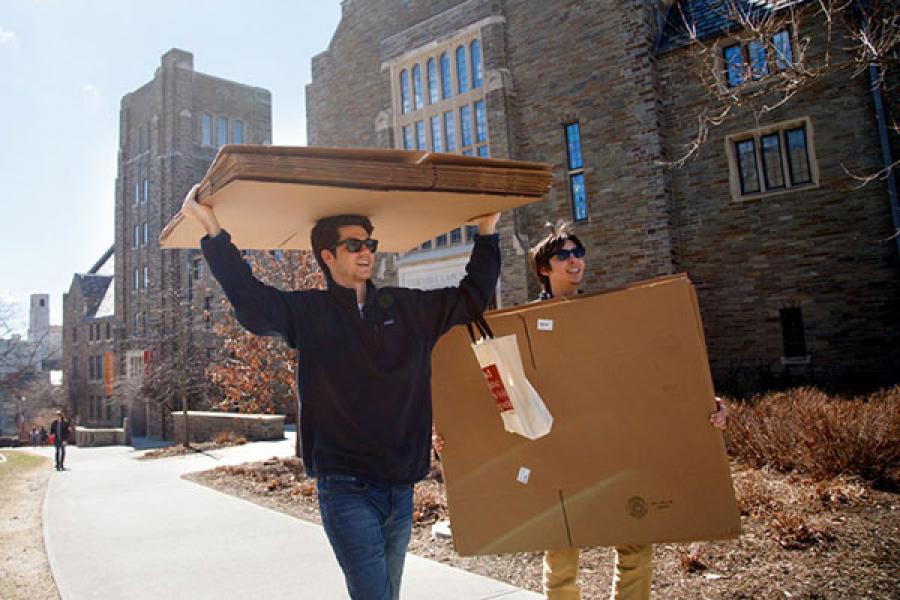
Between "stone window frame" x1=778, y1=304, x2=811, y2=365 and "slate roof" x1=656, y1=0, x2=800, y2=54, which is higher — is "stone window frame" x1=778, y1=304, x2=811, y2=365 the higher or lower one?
the lower one

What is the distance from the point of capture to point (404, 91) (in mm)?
17453

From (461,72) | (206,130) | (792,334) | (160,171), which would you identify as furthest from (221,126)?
(792,334)

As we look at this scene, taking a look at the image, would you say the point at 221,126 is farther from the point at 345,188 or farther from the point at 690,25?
the point at 345,188

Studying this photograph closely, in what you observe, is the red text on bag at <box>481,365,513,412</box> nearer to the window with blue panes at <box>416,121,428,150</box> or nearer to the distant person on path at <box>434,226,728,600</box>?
the distant person on path at <box>434,226,728,600</box>

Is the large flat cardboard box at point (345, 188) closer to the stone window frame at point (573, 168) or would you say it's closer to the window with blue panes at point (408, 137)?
the stone window frame at point (573, 168)

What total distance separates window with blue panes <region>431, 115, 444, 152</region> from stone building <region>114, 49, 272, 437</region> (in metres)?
18.6

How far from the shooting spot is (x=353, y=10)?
18656 mm

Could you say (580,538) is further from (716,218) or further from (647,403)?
(716,218)

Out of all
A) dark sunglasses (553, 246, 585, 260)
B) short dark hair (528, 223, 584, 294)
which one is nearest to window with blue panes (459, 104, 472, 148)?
short dark hair (528, 223, 584, 294)

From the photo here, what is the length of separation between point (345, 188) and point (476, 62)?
1515 cm

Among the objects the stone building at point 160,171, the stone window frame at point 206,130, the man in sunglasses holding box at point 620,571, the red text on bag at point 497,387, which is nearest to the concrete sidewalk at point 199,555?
the man in sunglasses holding box at point 620,571

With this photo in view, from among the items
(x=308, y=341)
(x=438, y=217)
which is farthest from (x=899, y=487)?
(x=308, y=341)

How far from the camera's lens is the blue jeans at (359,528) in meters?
2.20

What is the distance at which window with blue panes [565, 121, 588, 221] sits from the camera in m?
14.5
